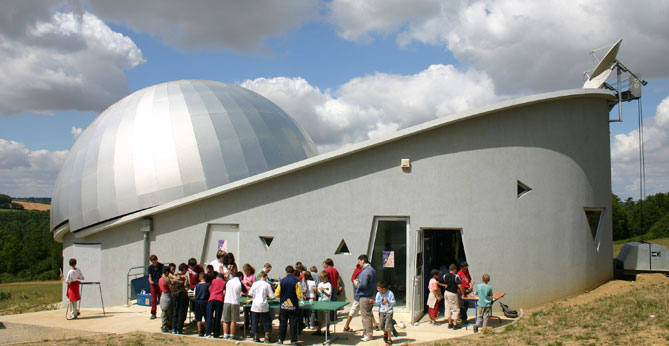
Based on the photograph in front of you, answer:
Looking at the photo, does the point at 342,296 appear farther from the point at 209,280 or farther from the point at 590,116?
the point at 590,116

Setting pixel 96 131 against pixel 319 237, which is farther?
pixel 96 131

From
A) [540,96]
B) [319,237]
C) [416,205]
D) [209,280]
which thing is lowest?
[209,280]

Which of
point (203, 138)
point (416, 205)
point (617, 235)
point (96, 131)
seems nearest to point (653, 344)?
point (416, 205)

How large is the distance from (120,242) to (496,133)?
462 inches

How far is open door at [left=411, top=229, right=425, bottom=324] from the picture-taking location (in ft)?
35.0

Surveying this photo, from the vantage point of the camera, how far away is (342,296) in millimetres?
12234

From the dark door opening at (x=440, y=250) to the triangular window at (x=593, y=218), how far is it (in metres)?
3.65

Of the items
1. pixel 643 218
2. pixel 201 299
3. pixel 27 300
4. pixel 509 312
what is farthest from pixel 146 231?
pixel 643 218

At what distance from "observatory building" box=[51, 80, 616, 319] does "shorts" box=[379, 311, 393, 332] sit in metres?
1.50

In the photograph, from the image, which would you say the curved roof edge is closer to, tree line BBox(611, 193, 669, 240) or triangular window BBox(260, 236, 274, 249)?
triangular window BBox(260, 236, 274, 249)

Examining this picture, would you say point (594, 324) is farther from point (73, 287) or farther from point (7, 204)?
point (7, 204)

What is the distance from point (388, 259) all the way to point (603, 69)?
957cm

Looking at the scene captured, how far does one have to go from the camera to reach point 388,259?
12125mm

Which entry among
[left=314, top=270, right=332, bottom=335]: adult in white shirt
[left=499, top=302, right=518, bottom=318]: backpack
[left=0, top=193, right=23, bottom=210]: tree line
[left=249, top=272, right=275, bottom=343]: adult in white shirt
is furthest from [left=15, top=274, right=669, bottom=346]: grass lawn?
[left=0, top=193, right=23, bottom=210]: tree line
